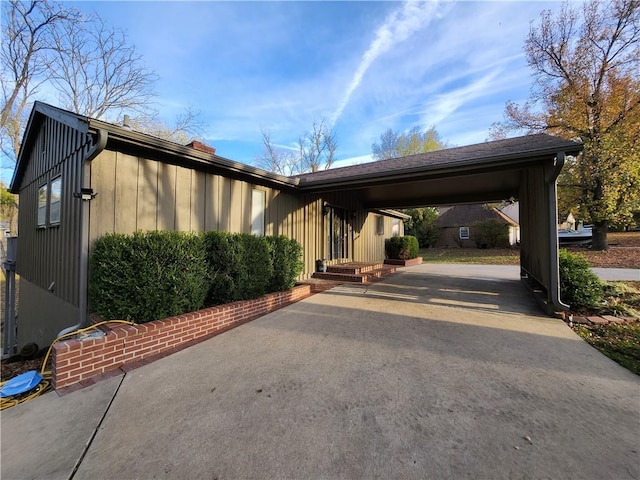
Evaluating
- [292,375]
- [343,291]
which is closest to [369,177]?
[343,291]

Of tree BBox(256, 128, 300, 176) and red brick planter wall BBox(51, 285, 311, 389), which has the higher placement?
tree BBox(256, 128, 300, 176)

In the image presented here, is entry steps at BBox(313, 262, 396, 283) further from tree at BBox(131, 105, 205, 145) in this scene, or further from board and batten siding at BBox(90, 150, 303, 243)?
tree at BBox(131, 105, 205, 145)

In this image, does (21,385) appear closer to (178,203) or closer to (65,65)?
(178,203)

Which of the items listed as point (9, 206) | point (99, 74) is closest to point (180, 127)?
point (99, 74)

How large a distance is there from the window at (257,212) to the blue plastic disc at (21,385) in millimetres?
4435

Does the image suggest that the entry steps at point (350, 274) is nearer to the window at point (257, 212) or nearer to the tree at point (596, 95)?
the window at point (257, 212)

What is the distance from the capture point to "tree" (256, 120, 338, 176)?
26.3 m

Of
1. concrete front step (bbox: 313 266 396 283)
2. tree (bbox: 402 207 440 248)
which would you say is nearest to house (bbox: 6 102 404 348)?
concrete front step (bbox: 313 266 396 283)

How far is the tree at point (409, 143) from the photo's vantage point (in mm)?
26656

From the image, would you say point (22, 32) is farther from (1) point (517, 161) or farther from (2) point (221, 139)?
(1) point (517, 161)

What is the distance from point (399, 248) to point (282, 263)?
9.57 m

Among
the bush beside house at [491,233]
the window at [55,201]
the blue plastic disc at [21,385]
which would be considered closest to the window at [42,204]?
the window at [55,201]

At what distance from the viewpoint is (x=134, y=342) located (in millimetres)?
3412

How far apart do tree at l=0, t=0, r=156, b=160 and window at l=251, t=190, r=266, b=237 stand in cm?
1200
